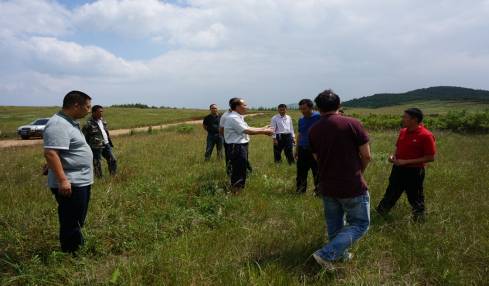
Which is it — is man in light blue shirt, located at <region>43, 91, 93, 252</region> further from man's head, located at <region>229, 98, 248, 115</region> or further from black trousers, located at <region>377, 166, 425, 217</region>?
black trousers, located at <region>377, 166, 425, 217</region>

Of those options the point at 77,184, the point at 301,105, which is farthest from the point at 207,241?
the point at 301,105

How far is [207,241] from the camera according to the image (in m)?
4.30

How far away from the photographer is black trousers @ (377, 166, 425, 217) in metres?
5.01

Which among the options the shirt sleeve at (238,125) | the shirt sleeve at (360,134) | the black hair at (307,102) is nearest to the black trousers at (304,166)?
the black hair at (307,102)

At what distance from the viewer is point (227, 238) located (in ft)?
14.5

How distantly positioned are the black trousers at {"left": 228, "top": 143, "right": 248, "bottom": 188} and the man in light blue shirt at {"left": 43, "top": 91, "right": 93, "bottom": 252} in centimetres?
265

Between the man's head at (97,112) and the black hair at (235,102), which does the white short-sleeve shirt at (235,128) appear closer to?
the black hair at (235,102)

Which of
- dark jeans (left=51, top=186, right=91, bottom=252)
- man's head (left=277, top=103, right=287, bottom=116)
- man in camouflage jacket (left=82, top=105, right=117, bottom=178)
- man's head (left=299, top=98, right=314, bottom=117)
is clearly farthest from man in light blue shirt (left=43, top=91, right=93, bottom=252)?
man's head (left=277, top=103, right=287, bottom=116)

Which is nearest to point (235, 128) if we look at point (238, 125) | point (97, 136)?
point (238, 125)

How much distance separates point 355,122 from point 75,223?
3.23 meters

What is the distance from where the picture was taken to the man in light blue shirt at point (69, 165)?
3656 millimetres

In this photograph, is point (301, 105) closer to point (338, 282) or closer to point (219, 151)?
point (338, 282)

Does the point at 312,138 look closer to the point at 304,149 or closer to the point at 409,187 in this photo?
the point at 409,187

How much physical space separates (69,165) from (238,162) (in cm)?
299
